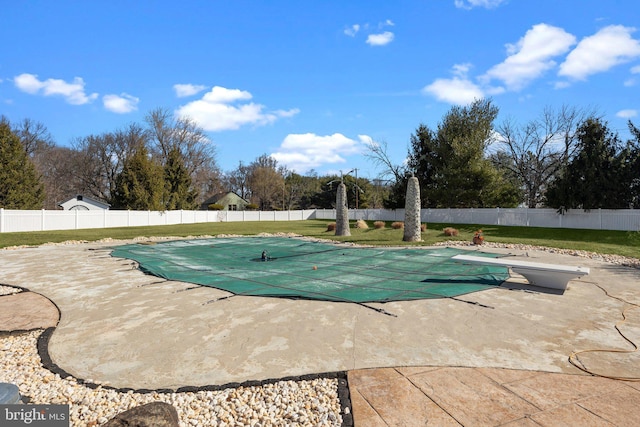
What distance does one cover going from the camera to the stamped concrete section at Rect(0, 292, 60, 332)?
15.2 feet

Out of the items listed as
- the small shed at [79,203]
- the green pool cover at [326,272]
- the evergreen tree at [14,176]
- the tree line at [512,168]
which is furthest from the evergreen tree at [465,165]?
the evergreen tree at [14,176]

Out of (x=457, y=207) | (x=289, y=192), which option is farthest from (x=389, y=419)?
(x=289, y=192)

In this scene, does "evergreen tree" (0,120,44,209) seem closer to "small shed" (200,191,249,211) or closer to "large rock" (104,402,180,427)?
"small shed" (200,191,249,211)

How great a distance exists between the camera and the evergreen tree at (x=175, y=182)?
3484cm

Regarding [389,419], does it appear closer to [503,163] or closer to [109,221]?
[109,221]

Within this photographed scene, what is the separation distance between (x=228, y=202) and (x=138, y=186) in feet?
65.5

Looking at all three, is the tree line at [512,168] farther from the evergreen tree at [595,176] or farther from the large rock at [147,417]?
the large rock at [147,417]

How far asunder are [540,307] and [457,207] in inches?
1007

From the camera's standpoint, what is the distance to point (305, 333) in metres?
4.21

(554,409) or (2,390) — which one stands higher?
(2,390)

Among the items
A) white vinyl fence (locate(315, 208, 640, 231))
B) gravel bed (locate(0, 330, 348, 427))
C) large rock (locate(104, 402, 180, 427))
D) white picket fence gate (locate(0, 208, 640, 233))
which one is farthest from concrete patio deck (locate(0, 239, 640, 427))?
white picket fence gate (locate(0, 208, 640, 233))

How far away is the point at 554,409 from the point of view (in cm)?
257

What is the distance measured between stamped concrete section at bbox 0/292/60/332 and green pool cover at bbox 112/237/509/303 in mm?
2191

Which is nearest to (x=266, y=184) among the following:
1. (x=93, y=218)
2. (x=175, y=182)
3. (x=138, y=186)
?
(x=175, y=182)
